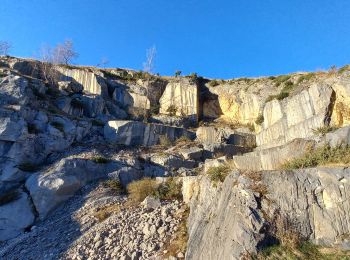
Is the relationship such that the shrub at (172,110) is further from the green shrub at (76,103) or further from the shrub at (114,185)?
the shrub at (114,185)

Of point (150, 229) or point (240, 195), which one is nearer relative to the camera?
point (240, 195)

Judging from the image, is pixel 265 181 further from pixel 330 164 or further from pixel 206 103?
pixel 206 103

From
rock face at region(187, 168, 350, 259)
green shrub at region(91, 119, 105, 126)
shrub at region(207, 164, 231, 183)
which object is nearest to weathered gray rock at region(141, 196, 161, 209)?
shrub at region(207, 164, 231, 183)

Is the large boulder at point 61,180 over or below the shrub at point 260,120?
below

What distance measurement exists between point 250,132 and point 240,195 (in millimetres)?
21028

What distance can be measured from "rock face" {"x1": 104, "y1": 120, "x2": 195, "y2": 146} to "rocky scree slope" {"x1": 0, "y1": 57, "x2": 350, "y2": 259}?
8 centimetres

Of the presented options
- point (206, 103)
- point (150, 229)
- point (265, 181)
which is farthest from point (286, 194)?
point (206, 103)

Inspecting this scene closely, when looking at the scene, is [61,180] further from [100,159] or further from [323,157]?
[323,157]

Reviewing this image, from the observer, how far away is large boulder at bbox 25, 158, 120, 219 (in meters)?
17.6

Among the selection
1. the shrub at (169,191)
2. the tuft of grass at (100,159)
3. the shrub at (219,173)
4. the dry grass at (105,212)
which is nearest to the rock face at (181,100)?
the tuft of grass at (100,159)

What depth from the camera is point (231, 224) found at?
997 cm

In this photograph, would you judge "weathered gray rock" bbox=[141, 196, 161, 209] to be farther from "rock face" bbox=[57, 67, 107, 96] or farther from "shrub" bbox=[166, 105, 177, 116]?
"shrub" bbox=[166, 105, 177, 116]

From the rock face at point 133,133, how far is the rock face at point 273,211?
1553cm

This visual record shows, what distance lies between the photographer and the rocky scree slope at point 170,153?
32.4ft
